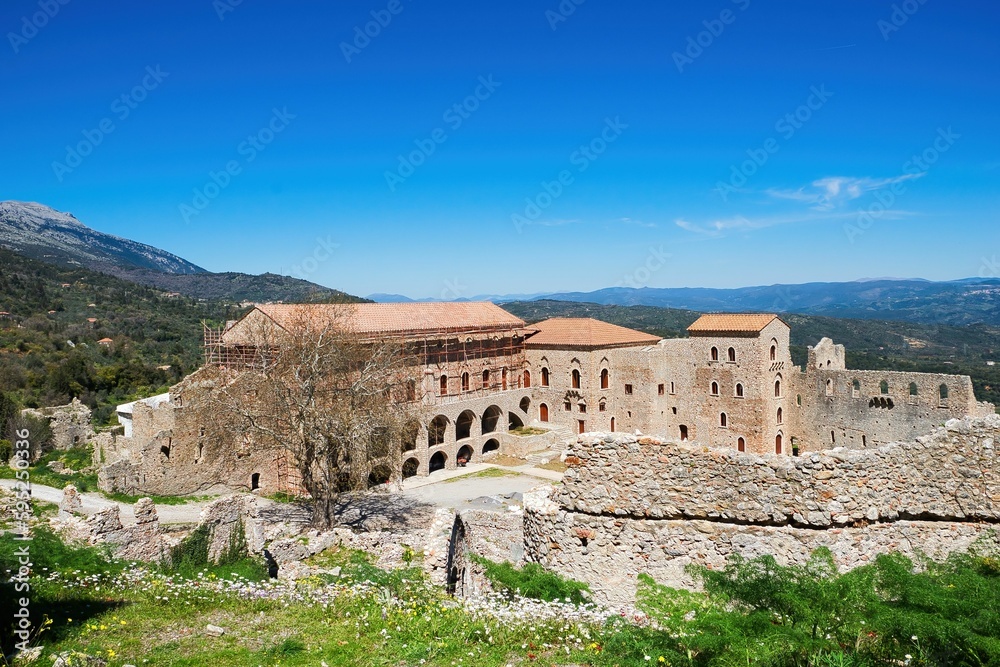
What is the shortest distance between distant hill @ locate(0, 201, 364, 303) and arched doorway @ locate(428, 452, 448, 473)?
135ft

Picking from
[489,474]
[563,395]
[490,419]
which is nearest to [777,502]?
[489,474]

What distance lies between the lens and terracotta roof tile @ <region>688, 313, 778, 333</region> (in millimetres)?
33156

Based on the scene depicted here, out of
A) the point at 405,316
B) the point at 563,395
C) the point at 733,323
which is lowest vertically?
the point at 563,395

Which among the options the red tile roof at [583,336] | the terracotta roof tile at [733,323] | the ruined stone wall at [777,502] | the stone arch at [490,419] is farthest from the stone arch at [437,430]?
the ruined stone wall at [777,502]

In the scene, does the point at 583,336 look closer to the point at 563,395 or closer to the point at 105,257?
the point at 563,395

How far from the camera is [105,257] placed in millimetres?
127938

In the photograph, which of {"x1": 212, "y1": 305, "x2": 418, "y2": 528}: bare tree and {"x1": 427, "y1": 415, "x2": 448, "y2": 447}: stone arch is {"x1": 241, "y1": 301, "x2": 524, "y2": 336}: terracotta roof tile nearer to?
{"x1": 212, "y1": 305, "x2": 418, "y2": 528}: bare tree

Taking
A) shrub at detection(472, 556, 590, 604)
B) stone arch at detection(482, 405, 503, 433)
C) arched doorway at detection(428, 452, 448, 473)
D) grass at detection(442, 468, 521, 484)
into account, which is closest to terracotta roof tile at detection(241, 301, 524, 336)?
stone arch at detection(482, 405, 503, 433)

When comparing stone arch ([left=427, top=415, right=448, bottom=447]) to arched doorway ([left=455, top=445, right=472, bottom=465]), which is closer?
stone arch ([left=427, top=415, right=448, bottom=447])

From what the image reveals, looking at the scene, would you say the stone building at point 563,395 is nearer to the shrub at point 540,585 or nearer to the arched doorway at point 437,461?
the arched doorway at point 437,461

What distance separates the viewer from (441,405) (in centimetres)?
3338

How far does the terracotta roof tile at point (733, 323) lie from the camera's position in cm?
3316

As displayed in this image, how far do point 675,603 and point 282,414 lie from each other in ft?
50.5

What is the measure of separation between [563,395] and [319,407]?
2250 centimetres
